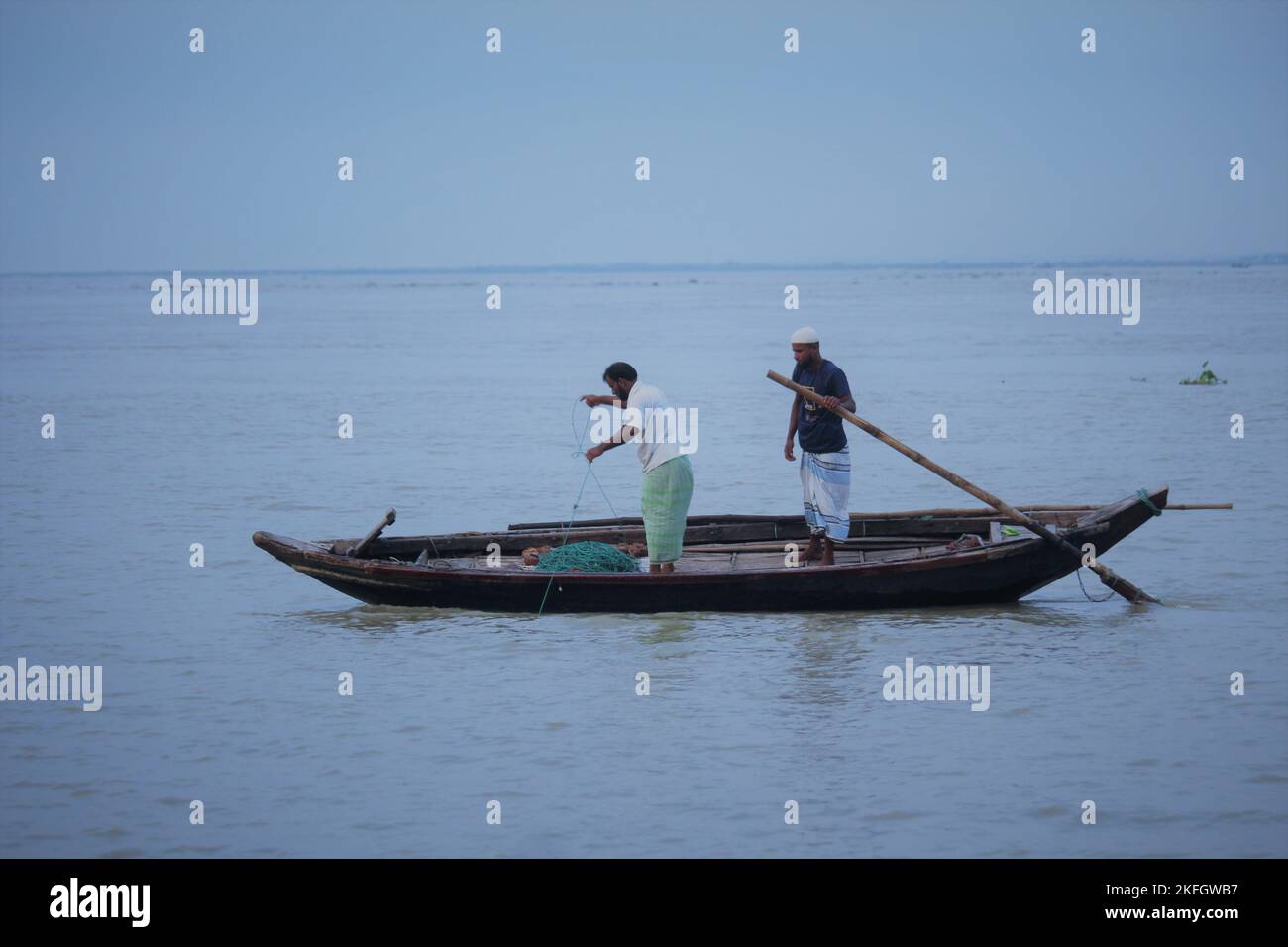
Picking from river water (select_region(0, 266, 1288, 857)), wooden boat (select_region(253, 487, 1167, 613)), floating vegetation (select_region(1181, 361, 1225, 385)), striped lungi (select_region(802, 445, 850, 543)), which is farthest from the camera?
floating vegetation (select_region(1181, 361, 1225, 385))

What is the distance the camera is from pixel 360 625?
9.94 meters

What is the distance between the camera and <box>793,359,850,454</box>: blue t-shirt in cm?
937

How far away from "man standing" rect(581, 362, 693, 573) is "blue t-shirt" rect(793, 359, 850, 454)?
809 millimetres

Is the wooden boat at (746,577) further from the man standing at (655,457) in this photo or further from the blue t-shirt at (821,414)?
the blue t-shirt at (821,414)

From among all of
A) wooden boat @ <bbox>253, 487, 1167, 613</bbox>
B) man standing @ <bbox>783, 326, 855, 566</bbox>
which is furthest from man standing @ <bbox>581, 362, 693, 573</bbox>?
man standing @ <bbox>783, 326, 855, 566</bbox>

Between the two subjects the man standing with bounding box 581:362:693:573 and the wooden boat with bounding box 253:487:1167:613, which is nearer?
the man standing with bounding box 581:362:693:573

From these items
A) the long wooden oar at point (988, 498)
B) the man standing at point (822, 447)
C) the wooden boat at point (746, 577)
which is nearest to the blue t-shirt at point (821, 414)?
the man standing at point (822, 447)

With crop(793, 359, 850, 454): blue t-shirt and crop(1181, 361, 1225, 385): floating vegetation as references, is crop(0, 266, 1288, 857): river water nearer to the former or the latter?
crop(793, 359, 850, 454): blue t-shirt

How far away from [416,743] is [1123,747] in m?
3.48

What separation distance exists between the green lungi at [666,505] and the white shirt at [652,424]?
0.21ft

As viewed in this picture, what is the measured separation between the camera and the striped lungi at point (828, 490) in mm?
9562

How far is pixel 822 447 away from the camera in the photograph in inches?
375

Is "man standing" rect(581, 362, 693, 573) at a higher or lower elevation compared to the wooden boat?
higher

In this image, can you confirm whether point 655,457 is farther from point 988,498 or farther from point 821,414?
point 988,498
